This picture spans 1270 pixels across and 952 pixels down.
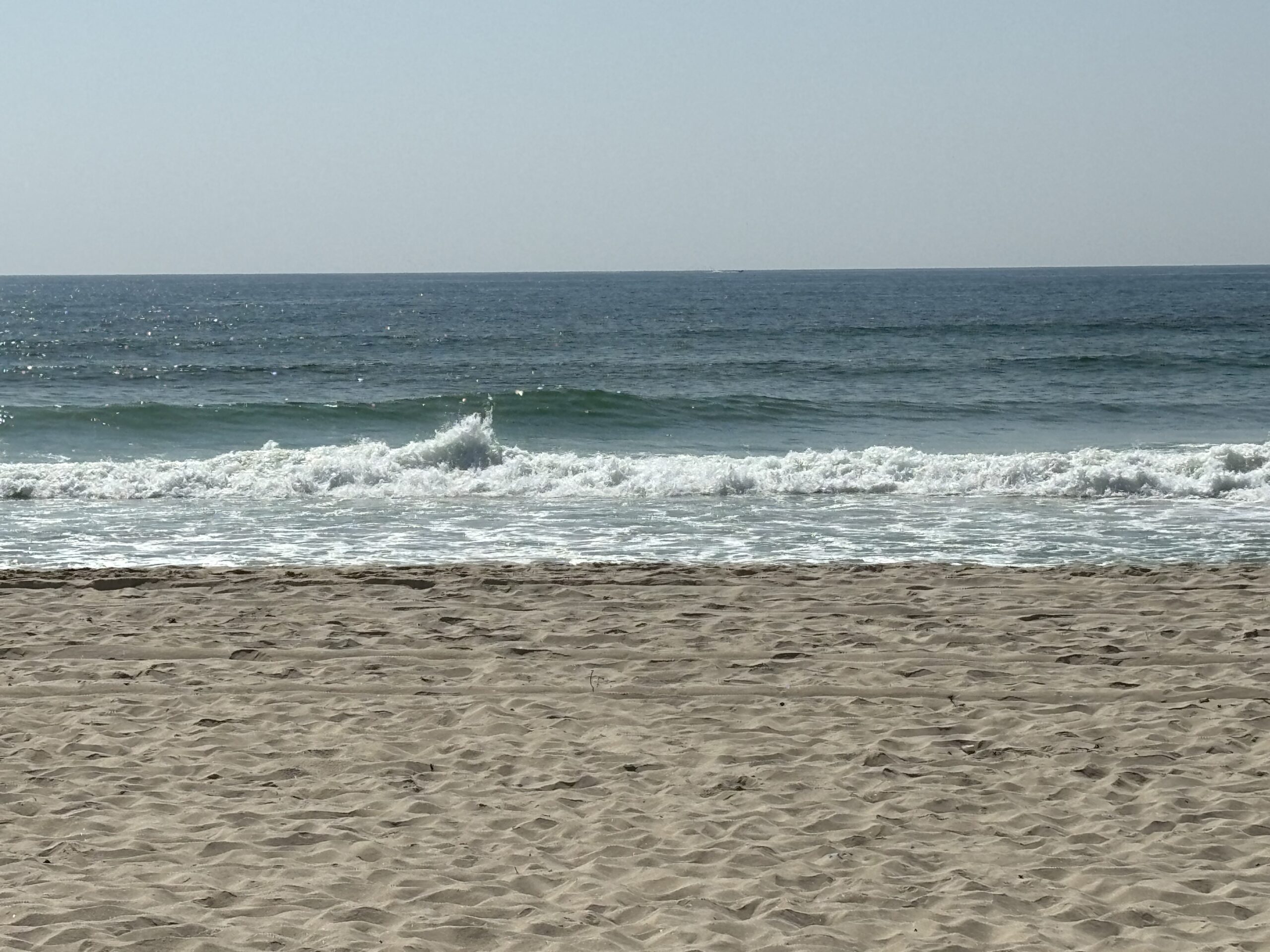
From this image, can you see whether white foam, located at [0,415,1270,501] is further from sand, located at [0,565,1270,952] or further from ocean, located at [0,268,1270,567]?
sand, located at [0,565,1270,952]

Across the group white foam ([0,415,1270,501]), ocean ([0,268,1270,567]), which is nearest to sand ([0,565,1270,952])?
ocean ([0,268,1270,567])

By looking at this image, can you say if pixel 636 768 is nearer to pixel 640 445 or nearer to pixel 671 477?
pixel 671 477

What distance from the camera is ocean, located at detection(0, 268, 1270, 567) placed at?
12.8 m

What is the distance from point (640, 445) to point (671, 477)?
6.27m

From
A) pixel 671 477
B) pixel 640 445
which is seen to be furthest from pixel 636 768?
pixel 640 445

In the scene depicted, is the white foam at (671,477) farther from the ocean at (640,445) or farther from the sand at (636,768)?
the sand at (636,768)

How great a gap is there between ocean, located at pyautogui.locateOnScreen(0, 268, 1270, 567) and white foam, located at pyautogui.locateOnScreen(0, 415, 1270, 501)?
4 centimetres

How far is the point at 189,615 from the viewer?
8.95 m

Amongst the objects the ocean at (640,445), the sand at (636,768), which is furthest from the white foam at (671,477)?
the sand at (636,768)

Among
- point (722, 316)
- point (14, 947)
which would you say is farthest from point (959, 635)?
point (722, 316)

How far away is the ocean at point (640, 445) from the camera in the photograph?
12812 mm

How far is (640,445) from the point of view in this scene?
2297cm

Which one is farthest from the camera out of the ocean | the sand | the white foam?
the white foam

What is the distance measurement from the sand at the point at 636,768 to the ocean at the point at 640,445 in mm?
2814
